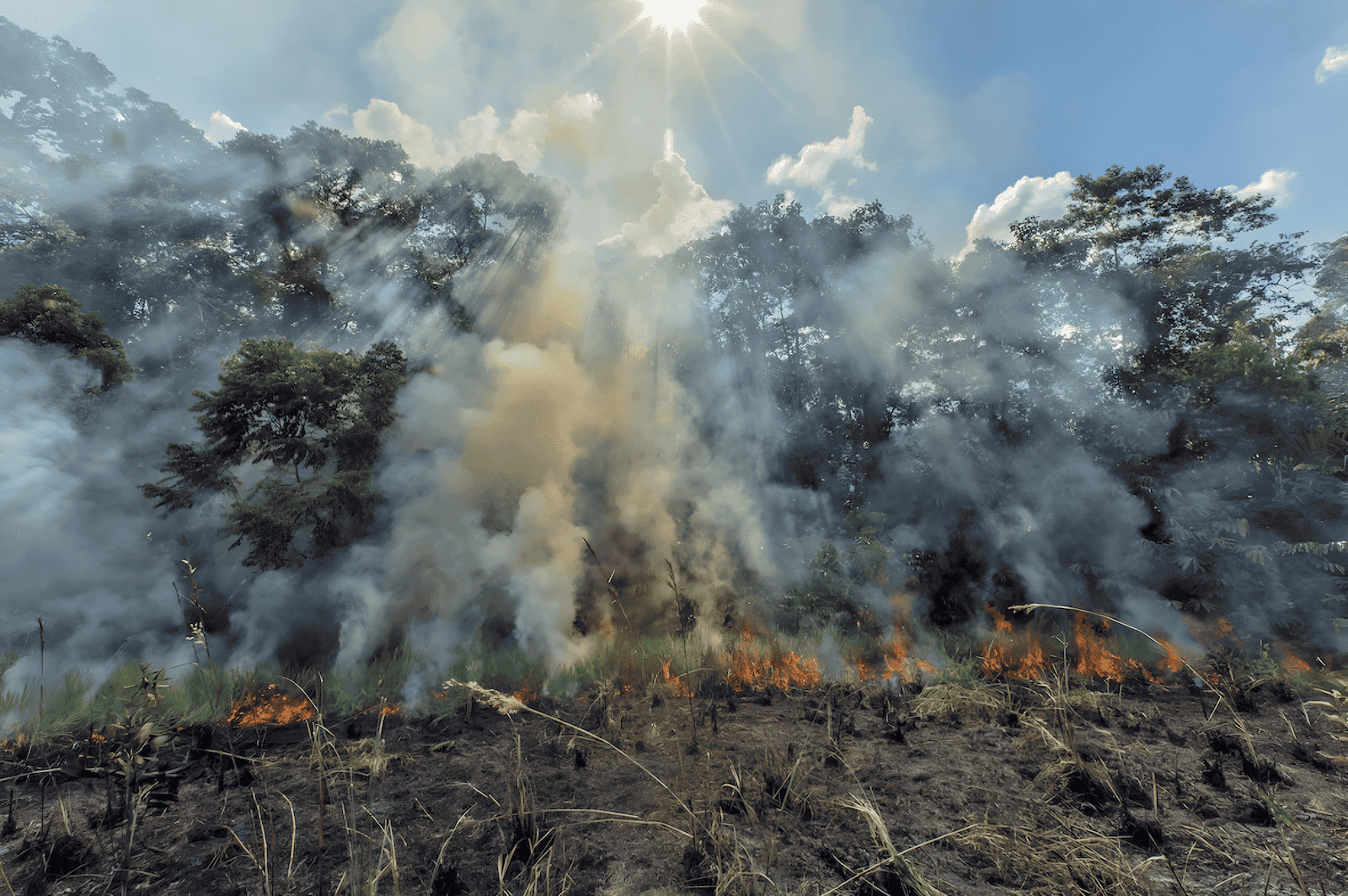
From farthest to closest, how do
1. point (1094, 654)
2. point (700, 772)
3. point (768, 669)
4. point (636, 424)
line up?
point (636, 424)
point (1094, 654)
point (768, 669)
point (700, 772)

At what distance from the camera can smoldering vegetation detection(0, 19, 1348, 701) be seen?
256 inches

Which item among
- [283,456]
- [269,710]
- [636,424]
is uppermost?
[636,424]

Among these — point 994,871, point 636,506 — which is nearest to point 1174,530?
point 994,871

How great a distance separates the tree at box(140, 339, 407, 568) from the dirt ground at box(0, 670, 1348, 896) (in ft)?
9.73

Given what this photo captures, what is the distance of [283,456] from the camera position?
695 cm

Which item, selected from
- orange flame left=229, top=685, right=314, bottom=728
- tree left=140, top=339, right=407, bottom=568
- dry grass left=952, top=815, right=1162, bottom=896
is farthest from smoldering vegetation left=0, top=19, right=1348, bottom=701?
dry grass left=952, top=815, right=1162, bottom=896

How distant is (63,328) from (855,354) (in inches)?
646

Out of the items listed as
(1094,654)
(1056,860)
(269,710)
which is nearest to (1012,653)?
(1094,654)

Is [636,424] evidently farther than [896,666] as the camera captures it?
Yes

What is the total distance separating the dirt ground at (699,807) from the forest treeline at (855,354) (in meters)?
4.09

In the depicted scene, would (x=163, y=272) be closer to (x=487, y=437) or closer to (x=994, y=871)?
(x=487, y=437)

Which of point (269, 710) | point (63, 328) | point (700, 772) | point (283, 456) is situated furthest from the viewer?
point (63, 328)

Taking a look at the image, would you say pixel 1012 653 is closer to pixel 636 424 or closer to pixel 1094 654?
pixel 1094 654

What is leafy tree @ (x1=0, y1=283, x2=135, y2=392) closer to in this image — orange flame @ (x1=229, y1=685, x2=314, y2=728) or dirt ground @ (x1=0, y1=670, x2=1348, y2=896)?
dirt ground @ (x1=0, y1=670, x2=1348, y2=896)
